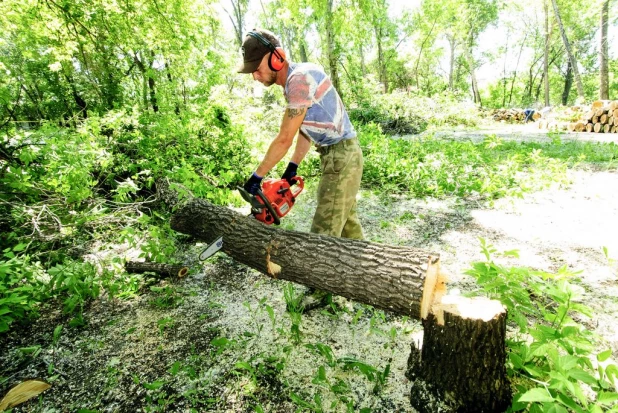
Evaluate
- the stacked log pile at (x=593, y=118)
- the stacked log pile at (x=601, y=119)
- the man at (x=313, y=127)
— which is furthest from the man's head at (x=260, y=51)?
the stacked log pile at (x=601, y=119)

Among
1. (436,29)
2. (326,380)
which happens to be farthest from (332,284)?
(436,29)

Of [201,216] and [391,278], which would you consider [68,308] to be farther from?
[391,278]

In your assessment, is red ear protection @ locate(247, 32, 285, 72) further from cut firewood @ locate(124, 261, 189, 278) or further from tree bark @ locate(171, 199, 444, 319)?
cut firewood @ locate(124, 261, 189, 278)

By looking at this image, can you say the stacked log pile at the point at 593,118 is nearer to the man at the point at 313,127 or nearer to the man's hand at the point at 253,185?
the man at the point at 313,127

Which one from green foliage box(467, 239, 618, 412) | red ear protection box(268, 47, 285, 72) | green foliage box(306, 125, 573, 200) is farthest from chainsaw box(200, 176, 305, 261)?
green foliage box(306, 125, 573, 200)

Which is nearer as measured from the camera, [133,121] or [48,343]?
[48,343]

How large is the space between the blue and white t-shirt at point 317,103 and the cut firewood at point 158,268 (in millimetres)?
1718

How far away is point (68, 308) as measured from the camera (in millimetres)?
2393

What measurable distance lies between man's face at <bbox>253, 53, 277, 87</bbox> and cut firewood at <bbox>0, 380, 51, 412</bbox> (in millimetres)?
2391

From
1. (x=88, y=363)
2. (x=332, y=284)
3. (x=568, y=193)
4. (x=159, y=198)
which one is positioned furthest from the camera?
(x=568, y=193)

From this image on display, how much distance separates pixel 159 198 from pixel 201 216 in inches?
63.0

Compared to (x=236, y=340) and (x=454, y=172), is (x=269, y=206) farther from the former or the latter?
(x=454, y=172)

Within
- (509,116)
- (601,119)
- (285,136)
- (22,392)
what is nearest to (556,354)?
(285,136)

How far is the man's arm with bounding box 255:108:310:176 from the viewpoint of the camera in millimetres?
2021
